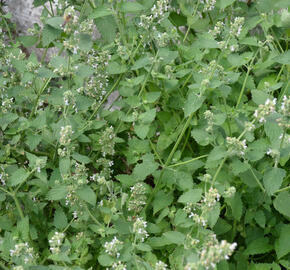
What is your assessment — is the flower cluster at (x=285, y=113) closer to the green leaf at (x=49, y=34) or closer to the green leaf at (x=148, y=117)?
the green leaf at (x=148, y=117)

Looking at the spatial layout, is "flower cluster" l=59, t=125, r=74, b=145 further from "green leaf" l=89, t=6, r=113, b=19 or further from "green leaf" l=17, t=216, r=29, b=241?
"green leaf" l=89, t=6, r=113, b=19

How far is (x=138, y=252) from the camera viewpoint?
2.35m

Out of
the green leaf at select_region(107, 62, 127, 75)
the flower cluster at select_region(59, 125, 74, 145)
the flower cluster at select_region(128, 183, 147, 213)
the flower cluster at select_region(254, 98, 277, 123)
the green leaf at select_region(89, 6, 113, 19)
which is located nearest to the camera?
the flower cluster at select_region(254, 98, 277, 123)

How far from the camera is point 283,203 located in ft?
7.70

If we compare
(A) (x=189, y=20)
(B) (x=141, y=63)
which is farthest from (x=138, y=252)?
(A) (x=189, y=20)

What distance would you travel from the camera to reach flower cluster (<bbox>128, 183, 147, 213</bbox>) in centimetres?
243

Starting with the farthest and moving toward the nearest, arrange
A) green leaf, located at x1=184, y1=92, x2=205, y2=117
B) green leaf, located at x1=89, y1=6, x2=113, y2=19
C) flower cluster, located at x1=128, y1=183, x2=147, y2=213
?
green leaf, located at x1=89, y1=6, x2=113, y2=19 < flower cluster, located at x1=128, y1=183, x2=147, y2=213 < green leaf, located at x1=184, y1=92, x2=205, y2=117

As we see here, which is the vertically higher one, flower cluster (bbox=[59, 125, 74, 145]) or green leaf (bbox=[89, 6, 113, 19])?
green leaf (bbox=[89, 6, 113, 19])

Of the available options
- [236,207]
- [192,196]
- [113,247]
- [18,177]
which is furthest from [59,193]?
[236,207]

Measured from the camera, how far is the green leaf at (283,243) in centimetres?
244

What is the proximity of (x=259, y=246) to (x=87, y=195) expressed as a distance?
96 centimetres

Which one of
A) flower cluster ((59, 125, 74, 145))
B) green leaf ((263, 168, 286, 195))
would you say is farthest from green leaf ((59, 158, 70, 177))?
green leaf ((263, 168, 286, 195))

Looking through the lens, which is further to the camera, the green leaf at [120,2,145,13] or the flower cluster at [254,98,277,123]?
the green leaf at [120,2,145,13]

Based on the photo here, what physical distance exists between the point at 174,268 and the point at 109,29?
4.38 feet
